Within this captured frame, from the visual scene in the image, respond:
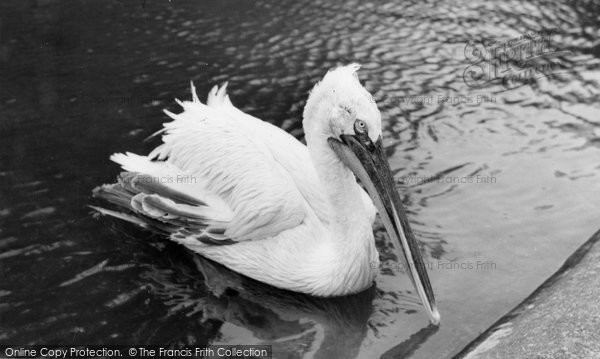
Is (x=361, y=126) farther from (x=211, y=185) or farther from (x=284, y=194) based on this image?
(x=211, y=185)

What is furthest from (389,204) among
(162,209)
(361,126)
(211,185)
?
(162,209)

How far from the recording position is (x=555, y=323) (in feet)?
10.7

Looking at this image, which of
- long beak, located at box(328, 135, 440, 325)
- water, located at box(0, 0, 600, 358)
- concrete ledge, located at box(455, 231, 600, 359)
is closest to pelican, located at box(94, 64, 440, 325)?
long beak, located at box(328, 135, 440, 325)

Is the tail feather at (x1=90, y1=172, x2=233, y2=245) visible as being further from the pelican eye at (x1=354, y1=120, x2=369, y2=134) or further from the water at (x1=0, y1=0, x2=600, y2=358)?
the pelican eye at (x1=354, y1=120, x2=369, y2=134)

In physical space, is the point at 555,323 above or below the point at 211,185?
below

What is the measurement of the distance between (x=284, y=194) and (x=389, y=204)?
602 millimetres

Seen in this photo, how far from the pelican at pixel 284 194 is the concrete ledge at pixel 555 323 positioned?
1.25ft

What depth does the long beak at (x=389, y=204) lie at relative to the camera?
146 inches

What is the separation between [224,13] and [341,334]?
479 centimetres

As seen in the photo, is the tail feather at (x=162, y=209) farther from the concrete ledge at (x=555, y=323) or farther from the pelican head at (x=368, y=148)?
the concrete ledge at (x=555, y=323)

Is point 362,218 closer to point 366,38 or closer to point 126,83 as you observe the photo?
point 126,83

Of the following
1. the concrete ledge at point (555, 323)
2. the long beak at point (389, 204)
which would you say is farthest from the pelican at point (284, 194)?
the concrete ledge at point (555, 323)

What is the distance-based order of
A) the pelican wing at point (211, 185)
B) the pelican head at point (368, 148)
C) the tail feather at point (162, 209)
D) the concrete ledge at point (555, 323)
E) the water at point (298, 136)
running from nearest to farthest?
the concrete ledge at point (555, 323), the pelican head at point (368, 148), the water at point (298, 136), the pelican wing at point (211, 185), the tail feather at point (162, 209)

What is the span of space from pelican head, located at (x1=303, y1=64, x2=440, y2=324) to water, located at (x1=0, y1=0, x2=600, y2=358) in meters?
0.31
